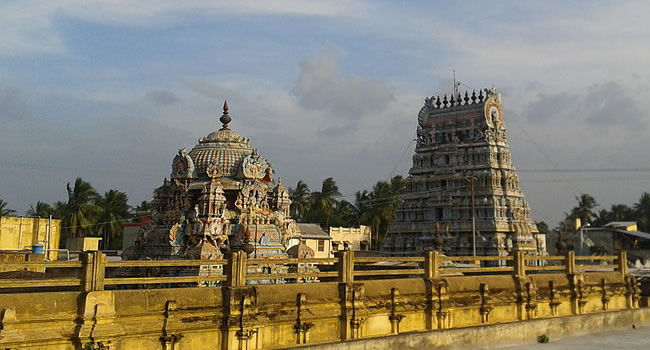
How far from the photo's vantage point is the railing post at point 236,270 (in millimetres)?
11406

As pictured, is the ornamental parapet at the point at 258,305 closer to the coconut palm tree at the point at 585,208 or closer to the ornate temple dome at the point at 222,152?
the ornate temple dome at the point at 222,152

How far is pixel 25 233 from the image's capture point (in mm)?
42156

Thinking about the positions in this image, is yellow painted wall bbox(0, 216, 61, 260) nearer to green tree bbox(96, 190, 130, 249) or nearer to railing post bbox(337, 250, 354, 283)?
green tree bbox(96, 190, 130, 249)

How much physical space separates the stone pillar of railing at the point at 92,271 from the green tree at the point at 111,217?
58925 mm

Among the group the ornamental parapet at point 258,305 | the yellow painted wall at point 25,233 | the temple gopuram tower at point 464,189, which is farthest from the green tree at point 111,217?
the ornamental parapet at point 258,305

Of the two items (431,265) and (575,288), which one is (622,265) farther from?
(431,265)

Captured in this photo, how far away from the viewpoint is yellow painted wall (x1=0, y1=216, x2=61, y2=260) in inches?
1606

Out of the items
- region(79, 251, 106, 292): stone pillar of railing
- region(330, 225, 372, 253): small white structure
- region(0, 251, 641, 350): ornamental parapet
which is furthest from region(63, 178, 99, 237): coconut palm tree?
region(79, 251, 106, 292): stone pillar of railing

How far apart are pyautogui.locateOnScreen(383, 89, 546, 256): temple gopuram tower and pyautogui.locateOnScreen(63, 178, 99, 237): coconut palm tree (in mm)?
31929

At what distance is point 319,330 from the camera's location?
40.7 ft

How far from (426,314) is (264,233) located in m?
18.4

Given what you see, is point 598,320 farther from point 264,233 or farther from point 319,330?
point 264,233

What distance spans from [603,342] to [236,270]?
33.7 feet

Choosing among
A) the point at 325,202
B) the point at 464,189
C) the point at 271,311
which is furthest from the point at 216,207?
the point at 325,202
